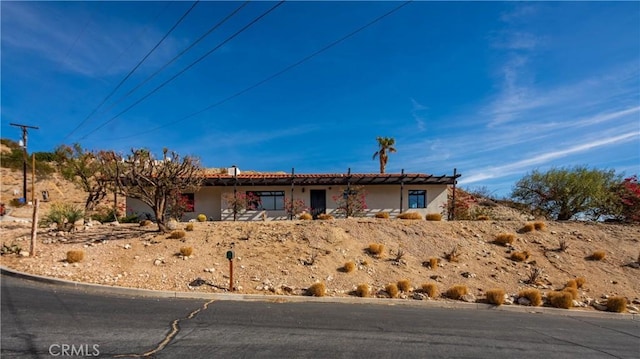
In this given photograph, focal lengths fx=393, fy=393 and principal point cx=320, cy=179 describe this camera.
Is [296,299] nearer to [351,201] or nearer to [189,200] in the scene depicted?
[351,201]

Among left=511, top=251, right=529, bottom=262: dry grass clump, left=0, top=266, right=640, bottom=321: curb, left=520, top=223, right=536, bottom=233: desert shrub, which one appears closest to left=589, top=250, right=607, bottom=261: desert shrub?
left=520, top=223, right=536, bottom=233: desert shrub

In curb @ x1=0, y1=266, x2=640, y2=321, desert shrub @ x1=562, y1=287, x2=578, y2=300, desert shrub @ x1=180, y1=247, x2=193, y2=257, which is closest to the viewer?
curb @ x1=0, y1=266, x2=640, y2=321

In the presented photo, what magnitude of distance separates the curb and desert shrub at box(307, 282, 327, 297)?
0.29 m

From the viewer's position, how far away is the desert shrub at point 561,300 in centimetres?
1353

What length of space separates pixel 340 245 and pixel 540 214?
15167 mm

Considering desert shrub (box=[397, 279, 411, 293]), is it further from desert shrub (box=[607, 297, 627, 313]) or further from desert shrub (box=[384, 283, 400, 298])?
desert shrub (box=[607, 297, 627, 313])

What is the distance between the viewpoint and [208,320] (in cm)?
858

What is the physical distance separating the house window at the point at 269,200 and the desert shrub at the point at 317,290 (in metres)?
15.8

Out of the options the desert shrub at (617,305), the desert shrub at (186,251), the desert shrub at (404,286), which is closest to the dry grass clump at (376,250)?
the desert shrub at (404,286)

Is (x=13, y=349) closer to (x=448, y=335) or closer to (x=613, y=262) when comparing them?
(x=448, y=335)

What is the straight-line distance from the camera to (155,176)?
58.6ft

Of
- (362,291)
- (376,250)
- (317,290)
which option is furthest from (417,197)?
(317,290)

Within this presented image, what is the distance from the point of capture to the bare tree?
57.7 ft

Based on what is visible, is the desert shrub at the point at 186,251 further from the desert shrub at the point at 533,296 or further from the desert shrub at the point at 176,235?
the desert shrub at the point at 533,296
